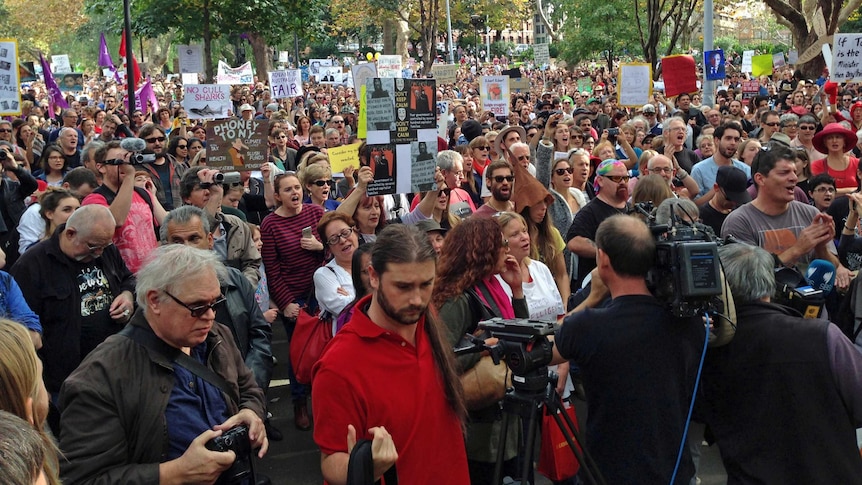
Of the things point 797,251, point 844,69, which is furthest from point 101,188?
point 844,69

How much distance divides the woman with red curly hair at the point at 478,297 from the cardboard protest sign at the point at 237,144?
170 inches

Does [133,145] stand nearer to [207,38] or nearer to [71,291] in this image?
[71,291]

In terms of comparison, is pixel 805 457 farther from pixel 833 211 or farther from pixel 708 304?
pixel 833 211

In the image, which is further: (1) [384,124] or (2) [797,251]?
(1) [384,124]

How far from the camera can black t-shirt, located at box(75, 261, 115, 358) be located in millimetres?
5031

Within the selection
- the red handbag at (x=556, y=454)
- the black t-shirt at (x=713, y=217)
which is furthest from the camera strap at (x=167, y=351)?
the black t-shirt at (x=713, y=217)

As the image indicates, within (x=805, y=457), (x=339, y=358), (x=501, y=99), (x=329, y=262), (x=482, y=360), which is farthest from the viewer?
(x=501, y=99)

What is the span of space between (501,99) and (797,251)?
1142 cm

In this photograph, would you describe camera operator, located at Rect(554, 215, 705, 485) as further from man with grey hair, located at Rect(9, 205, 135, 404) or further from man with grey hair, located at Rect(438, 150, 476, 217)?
man with grey hair, located at Rect(438, 150, 476, 217)

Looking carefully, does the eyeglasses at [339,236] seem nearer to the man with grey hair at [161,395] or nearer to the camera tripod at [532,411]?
the man with grey hair at [161,395]

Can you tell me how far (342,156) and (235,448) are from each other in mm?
5371

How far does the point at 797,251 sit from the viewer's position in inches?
195

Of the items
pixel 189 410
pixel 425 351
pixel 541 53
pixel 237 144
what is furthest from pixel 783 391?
pixel 541 53

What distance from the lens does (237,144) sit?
8062 millimetres
